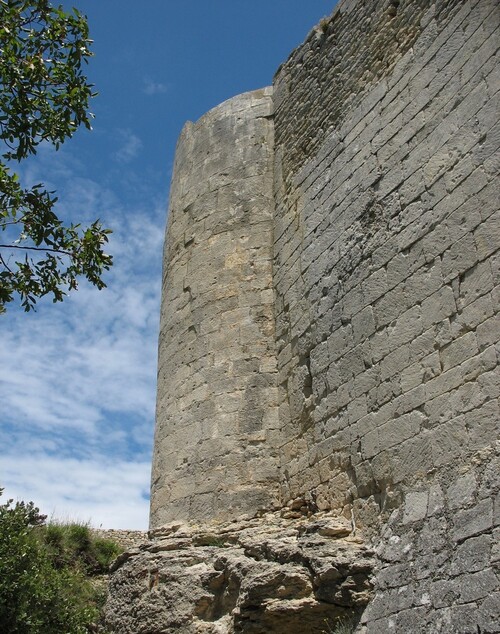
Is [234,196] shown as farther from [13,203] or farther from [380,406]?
[380,406]

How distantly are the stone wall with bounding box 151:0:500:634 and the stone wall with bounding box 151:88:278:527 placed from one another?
0.02m

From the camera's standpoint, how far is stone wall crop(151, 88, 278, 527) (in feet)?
22.7

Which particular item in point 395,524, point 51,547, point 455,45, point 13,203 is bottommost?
point 395,524

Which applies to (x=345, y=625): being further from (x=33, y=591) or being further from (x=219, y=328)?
(x=33, y=591)

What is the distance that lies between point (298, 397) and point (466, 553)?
2.66 meters

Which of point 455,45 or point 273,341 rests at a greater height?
point 455,45

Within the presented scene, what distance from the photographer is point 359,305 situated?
611cm

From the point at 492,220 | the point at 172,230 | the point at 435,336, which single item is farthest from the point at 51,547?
the point at 492,220

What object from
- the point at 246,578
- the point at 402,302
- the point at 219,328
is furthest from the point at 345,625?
the point at 219,328

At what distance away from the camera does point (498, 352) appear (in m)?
4.56

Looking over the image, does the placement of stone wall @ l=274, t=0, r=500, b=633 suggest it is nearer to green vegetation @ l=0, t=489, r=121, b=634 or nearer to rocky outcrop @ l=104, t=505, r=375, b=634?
rocky outcrop @ l=104, t=505, r=375, b=634

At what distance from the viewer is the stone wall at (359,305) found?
4699 mm

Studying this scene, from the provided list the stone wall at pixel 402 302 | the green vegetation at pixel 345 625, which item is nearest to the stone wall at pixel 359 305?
the stone wall at pixel 402 302

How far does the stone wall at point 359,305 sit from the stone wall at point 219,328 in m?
0.02
